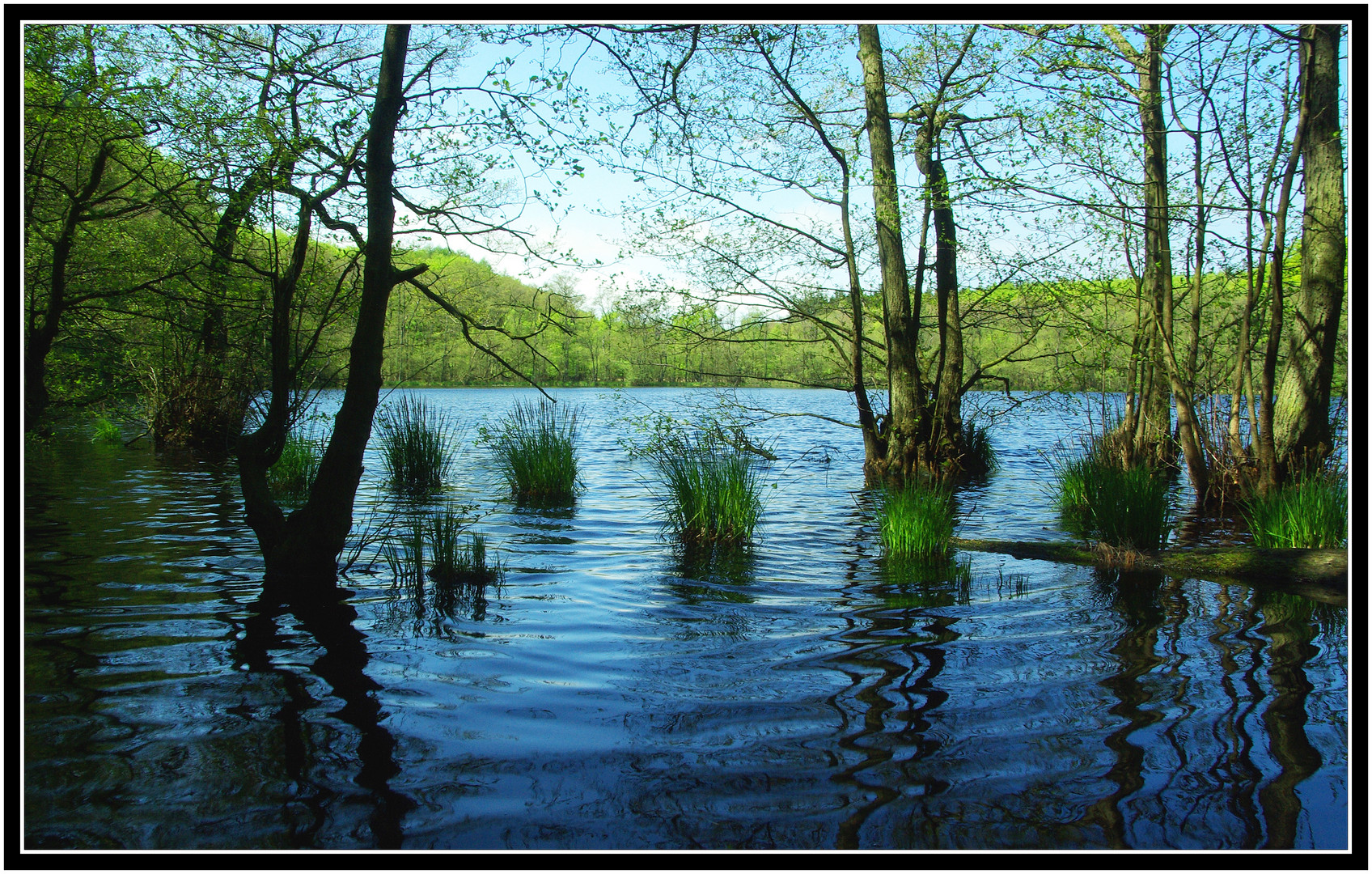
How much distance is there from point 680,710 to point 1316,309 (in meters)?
8.12

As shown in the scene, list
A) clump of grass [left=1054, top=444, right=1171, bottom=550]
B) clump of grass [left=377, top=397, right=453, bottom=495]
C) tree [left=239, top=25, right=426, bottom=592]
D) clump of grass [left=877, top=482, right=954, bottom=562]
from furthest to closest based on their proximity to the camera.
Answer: clump of grass [left=377, top=397, right=453, bottom=495] < clump of grass [left=1054, top=444, right=1171, bottom=550] < clump of grass [left=877, top=482, right=954, bottom=562] < tree [left=239, top=25, right=426, bottom=592]

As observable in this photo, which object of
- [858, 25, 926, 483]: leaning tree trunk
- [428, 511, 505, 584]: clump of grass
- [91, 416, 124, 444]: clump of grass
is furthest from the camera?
[91, 416, 124, 444]: clump of grass

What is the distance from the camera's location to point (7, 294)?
233 centimetres

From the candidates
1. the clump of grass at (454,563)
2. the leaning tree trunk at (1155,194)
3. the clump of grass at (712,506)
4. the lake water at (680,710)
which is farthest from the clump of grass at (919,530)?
the clump of grass at (454,563)

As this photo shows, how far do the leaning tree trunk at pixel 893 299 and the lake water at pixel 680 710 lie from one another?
6.11 metres

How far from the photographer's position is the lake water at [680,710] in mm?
2523

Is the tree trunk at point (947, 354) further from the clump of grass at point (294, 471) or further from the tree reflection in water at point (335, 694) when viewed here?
the tree reflection in water at point (335, 694)

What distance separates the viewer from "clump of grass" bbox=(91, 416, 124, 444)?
15.2m

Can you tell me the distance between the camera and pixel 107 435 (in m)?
15.5

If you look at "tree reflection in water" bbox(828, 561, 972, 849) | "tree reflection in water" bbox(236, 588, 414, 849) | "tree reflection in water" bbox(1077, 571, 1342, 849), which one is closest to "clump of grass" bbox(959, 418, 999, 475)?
"tree reflection in water" bbox(828, 561, 972, 849)

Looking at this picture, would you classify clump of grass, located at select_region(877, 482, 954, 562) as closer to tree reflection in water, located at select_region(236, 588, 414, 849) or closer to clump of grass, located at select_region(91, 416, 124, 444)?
tree reflection in water, located at select_region(236, 588, 414, 849)

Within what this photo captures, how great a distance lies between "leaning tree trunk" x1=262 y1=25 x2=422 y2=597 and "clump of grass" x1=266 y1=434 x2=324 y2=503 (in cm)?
439
